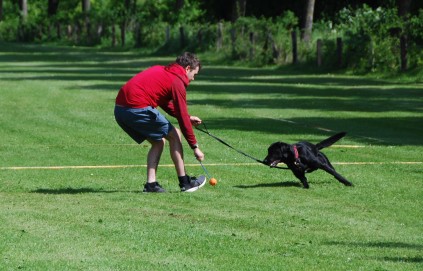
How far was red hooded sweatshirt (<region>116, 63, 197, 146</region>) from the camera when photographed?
1325 cm

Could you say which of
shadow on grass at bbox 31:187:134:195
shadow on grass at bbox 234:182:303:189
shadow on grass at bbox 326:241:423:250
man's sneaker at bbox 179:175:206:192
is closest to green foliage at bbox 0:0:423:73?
shadow on grass at bbox 234:182:303:189

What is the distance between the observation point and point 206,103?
29891 mm

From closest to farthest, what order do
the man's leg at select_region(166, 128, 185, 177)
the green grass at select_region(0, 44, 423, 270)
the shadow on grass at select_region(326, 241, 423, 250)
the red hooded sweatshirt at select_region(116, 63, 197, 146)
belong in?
the green grass at select_region(0, 44, 423, 270) → the shadow on grass at select_region(326, 241, 423, 250) → the red hooded sweatshirt at select_region(116, 63, 197, 146) → the man's leg at select_region(166, 128, 185, 177)

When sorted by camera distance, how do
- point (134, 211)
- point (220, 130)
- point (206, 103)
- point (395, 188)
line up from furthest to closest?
point (206, 103) < point (220, 130) < point (395, 188) < point (134, 211)

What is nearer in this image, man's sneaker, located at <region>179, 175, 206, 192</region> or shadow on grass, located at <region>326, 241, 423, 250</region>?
shadow on grass, located at <region>326, 241, 423, 250</region>

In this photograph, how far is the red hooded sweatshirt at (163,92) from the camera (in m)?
13.2

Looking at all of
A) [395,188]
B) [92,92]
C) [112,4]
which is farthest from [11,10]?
[395,188]

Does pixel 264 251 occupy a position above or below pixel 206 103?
above

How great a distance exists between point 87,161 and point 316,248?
25.5ft

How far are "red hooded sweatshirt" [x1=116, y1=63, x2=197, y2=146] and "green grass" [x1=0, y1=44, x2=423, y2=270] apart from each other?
90cm

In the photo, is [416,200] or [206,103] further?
[206,103]

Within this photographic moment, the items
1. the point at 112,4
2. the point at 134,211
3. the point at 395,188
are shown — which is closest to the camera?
the point at 134,211

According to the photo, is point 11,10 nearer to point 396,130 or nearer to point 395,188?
point 396,130

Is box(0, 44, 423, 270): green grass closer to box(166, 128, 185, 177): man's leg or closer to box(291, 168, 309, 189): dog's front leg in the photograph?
box(291, 168, 309, 189): dog's front leg
